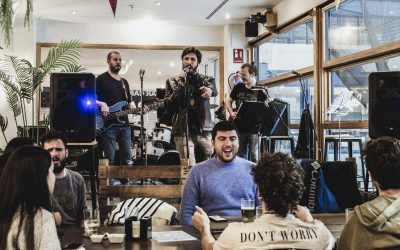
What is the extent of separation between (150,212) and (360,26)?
4547 millimetres

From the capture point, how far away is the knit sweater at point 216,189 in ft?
10.9

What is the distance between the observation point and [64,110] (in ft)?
15.0

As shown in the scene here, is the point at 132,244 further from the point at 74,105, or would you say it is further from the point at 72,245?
the point at 74,105

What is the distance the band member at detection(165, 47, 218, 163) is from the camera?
4.67 metres

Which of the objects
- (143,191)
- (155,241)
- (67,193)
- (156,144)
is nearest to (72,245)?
(155,241)

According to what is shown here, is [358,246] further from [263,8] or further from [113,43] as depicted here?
[113,43]

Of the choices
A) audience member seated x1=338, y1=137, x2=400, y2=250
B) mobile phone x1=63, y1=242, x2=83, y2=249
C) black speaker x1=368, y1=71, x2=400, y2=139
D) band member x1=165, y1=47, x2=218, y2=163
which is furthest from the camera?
band member x1=165, y1=47, x2=218, y2=163

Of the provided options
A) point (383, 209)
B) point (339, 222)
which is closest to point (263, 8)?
point (339, 222)

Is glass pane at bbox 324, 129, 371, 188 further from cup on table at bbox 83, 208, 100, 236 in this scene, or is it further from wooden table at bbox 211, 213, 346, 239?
cup on table at bbox 83, 208, 100, 236

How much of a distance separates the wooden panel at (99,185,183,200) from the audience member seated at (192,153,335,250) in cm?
183

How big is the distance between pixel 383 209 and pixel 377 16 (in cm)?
475

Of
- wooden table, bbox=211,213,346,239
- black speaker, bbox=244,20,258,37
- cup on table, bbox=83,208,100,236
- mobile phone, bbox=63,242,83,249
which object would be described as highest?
black speaker, bbox=244,20,258,37

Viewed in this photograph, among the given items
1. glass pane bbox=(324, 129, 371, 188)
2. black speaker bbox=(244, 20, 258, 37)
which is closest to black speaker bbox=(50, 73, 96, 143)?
glass pane bbox=(324, 129, 371, 188)

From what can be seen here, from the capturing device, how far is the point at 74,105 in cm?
457
